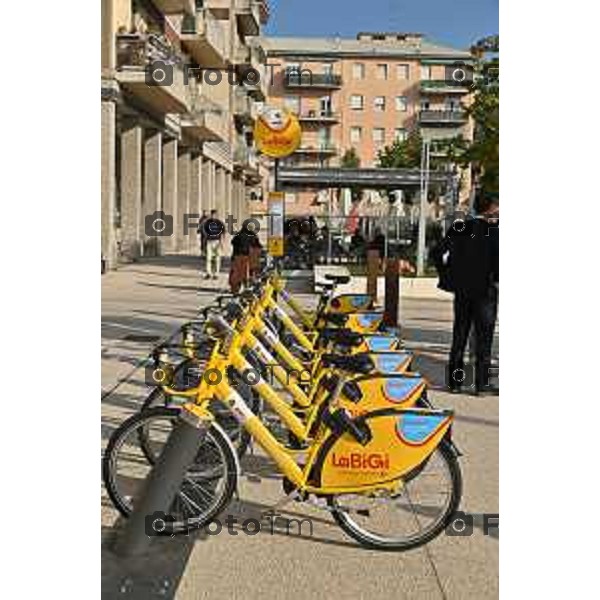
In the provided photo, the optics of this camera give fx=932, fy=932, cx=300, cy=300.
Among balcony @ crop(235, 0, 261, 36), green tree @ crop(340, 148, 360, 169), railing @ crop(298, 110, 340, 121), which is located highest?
balcony @ crop(235, 0, 261, 36)

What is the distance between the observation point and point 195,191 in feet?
110

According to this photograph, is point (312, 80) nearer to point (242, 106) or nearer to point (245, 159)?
point (242, 106)

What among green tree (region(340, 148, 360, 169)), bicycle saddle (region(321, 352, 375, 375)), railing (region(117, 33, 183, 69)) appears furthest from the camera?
green tree (region(340, 148, 360, 169))

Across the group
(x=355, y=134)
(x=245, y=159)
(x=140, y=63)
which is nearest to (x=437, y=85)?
(x=355, y=134)

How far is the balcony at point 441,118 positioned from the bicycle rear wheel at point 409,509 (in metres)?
7.05

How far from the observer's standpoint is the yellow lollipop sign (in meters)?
8.35

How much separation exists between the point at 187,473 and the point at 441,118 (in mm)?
7605

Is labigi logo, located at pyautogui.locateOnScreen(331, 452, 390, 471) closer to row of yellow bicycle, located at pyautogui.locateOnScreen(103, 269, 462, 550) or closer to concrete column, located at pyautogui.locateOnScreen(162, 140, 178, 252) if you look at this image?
row of yellow bicycle, located at pyautogui.locateOnScreen(103, 269, 462, 550)

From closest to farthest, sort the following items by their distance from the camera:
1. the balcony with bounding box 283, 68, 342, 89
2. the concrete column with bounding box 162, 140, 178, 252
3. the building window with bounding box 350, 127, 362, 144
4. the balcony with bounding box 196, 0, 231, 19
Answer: the balcony with bounding box 283, 68, 342, 89 < the building window with bounding box 350, 127, 362, 144 < the concrete column with bounding box 162, 140, 178, 252 < the balcony with bounding box 196, 0, 231, 19

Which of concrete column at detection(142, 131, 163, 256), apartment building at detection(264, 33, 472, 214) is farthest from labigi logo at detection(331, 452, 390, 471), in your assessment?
concrete column at detection(142, 131, 163, 256)

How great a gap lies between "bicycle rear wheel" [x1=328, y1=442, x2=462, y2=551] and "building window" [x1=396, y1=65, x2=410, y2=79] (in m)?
4.98

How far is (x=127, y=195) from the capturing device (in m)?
23.1
